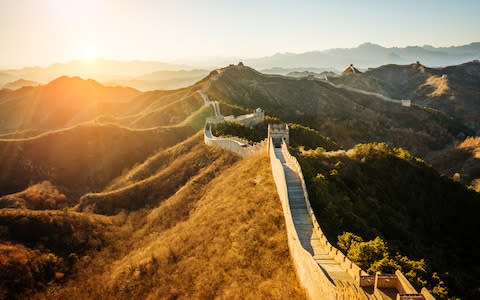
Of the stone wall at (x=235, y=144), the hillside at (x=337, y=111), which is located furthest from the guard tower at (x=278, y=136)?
the hillside at (x=337, y=111)

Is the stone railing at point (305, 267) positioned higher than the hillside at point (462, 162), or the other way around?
the stone railing at point (305, 267)

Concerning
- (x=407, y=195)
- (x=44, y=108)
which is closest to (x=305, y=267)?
(x=407, y=195)

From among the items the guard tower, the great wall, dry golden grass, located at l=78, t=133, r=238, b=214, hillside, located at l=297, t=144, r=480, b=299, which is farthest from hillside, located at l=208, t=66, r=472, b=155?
A: the great wall

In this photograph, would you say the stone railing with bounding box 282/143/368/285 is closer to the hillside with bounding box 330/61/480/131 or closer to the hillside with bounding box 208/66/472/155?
the hillside with bounding box 208/66/472/155

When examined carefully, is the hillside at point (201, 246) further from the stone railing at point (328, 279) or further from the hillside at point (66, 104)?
the hillside at point (66, 104)

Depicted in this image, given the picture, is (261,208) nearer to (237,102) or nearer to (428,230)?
(428,230)
